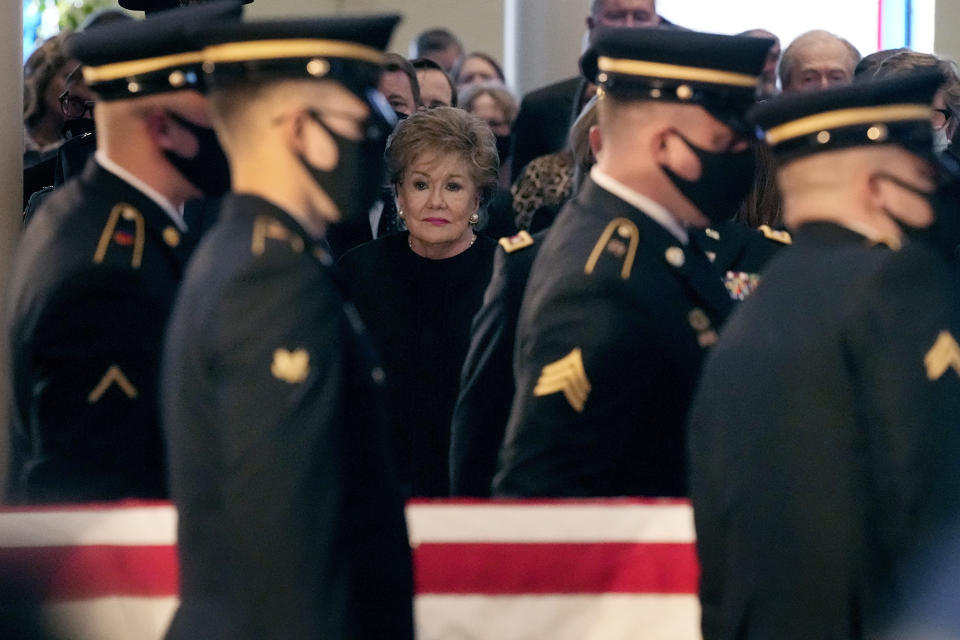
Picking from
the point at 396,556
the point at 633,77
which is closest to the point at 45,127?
the point at 633,77

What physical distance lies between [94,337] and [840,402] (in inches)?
47.2

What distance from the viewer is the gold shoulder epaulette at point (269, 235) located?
2.24 m

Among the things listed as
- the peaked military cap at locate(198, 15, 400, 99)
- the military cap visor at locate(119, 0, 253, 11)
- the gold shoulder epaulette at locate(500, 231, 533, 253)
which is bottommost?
the gold shoulder epaulette at locate(500, 231, 533, 253)

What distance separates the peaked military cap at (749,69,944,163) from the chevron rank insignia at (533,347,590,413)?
0.52 metres

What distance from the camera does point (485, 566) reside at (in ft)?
9.78

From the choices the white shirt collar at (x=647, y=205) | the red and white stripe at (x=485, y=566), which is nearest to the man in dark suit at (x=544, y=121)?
the white shirt collar at (x=647, y=205)

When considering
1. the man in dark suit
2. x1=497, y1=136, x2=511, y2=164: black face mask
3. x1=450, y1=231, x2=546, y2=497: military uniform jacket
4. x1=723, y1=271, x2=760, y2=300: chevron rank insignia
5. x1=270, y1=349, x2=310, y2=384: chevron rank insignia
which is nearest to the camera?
x1=270, y1=349, x2=310, y2=384: chevron rank insignia

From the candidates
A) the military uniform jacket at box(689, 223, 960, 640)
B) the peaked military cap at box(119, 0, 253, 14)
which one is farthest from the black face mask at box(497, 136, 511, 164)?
the military uniform jacket at box(689, 223, 960, 640)

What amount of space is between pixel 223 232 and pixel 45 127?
192 centimetres

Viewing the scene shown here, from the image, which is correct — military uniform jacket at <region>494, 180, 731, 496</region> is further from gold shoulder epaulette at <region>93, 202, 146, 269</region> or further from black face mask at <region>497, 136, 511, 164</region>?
black face mask at <region>497, 136, 511, 164</region>

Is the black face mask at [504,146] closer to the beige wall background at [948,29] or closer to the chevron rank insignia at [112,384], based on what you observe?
the chevron rank insignia at [112,384]

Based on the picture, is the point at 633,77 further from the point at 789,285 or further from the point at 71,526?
the point at 71,526

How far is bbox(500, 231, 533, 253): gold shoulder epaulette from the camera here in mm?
3248

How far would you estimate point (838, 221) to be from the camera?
7.84 ft
